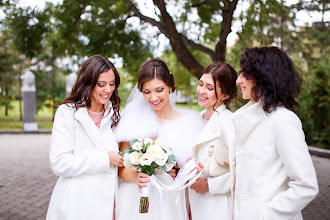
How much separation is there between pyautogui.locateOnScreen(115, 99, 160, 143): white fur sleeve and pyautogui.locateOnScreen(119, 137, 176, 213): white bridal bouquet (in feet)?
1.03

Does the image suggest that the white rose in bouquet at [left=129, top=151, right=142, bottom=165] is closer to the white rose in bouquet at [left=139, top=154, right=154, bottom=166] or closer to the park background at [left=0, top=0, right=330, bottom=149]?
the white rose in bouquet at [left=139, top=154, right=154, bottom=166]

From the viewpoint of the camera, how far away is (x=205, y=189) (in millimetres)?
2506

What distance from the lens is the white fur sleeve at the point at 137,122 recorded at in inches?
105

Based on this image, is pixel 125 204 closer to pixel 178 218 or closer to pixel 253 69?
pixel 178 218

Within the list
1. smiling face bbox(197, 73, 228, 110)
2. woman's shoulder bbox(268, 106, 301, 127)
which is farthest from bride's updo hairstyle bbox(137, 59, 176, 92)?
woman's shoulder bbox(268, 106, 301, 127)

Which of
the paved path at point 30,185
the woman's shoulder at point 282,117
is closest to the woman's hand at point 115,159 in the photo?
the woman's shoulder at point 282,117

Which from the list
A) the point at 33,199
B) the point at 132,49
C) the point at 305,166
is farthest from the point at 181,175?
the point at 132,49

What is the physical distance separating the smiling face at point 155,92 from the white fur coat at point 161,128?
0.46 feet

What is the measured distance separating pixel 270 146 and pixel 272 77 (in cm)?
42

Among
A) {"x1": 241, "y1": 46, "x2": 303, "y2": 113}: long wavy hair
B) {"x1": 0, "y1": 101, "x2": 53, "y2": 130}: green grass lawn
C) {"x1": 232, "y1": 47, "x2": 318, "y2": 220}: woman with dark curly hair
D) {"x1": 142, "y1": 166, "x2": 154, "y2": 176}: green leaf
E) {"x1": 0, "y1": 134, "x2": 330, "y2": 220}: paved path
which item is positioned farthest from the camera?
{"x1": 0, "y1": 101, "x2": 53, "y2": 130}: green grass lawn

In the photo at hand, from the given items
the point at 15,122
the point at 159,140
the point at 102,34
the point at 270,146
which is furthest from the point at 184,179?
the point at 15,122

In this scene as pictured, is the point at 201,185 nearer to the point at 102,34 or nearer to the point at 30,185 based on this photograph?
the point at 30,185

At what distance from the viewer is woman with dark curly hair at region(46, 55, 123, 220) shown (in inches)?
96.1

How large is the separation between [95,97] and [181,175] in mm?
984
